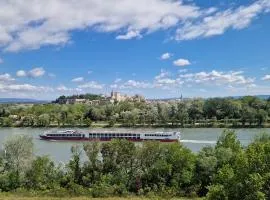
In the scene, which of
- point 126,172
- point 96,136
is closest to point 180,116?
point 96,136

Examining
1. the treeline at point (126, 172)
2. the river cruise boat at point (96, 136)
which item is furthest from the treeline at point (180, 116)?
the treeline at point (126, 172)

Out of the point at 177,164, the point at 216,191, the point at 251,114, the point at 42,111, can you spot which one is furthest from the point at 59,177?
the point at 42,111

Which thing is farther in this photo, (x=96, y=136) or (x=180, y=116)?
(x=180, y=116)

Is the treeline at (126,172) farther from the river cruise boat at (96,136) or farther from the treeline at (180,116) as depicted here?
the treeline at (180,116)

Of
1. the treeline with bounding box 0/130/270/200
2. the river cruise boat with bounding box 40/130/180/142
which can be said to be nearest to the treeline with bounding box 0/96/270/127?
the river cruise boat with bounding box 40/130/180/142

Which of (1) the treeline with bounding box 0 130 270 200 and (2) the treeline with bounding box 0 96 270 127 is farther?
(2) the treeline with bounding box 0 96 270 127

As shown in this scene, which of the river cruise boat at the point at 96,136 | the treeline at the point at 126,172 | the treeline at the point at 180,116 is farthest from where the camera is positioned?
the treeline at the point at 180,116

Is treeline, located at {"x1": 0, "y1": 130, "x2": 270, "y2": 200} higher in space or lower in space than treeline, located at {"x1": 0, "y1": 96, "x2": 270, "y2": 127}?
lower

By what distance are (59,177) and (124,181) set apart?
14.9 ft

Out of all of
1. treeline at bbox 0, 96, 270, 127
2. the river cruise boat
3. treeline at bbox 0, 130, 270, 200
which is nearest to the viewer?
treeline at bbox 0, 130, 270, 200

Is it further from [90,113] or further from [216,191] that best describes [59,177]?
[90,113]

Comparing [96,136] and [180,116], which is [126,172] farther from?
[180,116]

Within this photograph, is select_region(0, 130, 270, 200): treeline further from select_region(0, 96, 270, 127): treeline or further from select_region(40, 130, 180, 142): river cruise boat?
select_region(0, 96, 270, 127): treeline

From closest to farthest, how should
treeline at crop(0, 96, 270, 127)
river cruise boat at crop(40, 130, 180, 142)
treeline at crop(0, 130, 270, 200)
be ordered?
Result: treeline at crop(0, 130, 270, 200) → river cruise boat at crop(40, 130, 180, 142) → treeline at crop(0, 96, 270, 127)
